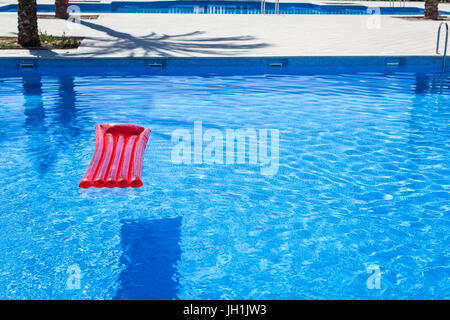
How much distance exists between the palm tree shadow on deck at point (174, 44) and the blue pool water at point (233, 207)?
3.04m

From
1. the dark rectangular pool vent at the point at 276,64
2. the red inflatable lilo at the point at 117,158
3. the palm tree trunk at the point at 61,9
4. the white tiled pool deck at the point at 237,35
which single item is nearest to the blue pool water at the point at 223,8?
the white tiled pool deck at the point at 237,35

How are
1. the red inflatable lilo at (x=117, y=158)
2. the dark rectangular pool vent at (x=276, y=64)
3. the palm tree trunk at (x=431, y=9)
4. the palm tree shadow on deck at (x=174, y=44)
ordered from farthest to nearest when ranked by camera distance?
the palm tree trunk at (x=431, y=9) < the palm tree shadow on deck at (x=174, y=44) < the dark rectangular pool vent at (x=276, y=64) < the red inflatable lilo at (x=117, y=158)

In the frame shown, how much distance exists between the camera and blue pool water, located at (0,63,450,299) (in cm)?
473

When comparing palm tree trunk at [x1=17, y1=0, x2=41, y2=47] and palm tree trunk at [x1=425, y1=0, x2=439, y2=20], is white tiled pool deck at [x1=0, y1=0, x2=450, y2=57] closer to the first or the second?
palm tree trunk at [x1=17, y1=0, x2=41, y2=47]

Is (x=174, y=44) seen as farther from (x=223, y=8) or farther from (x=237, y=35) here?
(x=223, y=8)

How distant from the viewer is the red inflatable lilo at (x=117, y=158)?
5.30m

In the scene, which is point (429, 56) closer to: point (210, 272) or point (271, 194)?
point (271, 194)

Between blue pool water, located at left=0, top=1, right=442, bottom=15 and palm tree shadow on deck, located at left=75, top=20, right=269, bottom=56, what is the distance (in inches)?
314

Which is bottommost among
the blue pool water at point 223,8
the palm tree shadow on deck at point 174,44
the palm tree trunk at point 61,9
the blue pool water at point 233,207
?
the blue pool water at point 233,207

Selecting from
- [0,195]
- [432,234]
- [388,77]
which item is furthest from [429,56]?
[0,195]

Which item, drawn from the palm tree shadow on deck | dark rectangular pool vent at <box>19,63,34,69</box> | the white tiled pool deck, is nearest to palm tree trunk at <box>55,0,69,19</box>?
the white tiled pool deck

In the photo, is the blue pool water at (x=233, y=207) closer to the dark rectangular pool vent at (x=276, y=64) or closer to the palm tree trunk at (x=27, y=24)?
the dark rectangular pool vent at (x=276, y=64)

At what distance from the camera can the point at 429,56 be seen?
42.1 ft

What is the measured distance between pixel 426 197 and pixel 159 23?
12936mm
